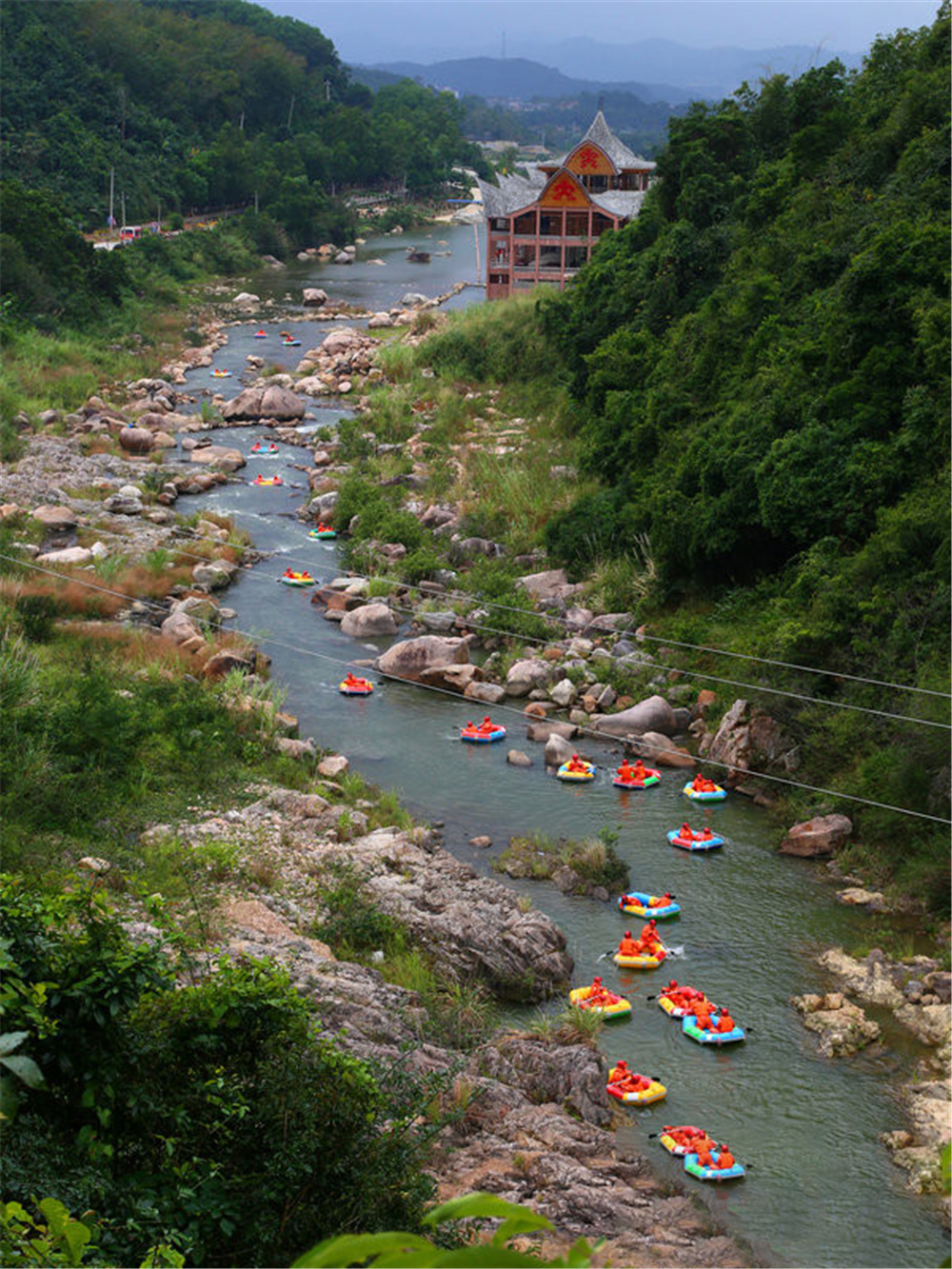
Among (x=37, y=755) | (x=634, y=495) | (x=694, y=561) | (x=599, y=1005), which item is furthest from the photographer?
(x=634, y=495)

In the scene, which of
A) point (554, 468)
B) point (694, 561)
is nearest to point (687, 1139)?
point (694, 561)

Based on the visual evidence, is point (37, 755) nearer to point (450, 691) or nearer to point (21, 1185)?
point (450, 691)

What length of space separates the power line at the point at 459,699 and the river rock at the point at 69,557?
0.22m

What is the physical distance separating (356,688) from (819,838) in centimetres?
593

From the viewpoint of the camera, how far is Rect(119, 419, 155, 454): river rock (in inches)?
991

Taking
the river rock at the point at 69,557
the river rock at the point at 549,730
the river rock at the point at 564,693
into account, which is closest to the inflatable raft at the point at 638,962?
the river rock at the point at 549,730

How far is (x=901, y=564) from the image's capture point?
13.8 metres

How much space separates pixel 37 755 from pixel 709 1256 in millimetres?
6780

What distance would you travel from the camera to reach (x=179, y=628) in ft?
55.1

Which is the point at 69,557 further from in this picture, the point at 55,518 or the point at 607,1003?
the point at 607,1003

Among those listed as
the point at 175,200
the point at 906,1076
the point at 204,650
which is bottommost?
the point at 906,1076

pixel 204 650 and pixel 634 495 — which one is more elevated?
pixel 634 495

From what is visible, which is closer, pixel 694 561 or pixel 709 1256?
pixel 709 1256

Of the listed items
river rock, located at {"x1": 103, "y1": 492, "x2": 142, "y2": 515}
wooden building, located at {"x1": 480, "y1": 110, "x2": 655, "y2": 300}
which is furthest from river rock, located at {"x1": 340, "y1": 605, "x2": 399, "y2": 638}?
wooden building, located at {"x1": 480, "y1": 110, "x2": 655, "y2": 300}
